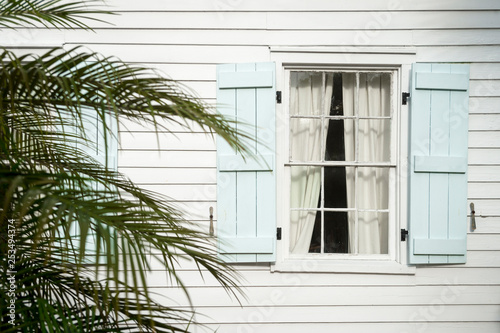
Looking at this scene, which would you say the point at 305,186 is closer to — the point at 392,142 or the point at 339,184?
the point at 339,184

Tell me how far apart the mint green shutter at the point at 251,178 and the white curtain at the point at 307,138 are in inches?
8.7

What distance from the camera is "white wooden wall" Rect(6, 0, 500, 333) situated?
3.91m

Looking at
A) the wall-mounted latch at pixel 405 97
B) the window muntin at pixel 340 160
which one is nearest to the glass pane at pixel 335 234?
the window muntin at pixel 340 160

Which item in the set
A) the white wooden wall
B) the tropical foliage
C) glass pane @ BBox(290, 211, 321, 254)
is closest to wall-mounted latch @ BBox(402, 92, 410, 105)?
the white wooden wall

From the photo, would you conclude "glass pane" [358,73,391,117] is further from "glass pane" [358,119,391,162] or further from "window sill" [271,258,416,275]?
"window sill" [271,258,416,275]

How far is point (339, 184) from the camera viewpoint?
4.02 meters

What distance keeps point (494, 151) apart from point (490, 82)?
47 centimetres

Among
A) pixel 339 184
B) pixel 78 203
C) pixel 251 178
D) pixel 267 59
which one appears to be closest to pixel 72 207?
pixel 78 203

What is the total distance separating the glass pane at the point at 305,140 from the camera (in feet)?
13.1

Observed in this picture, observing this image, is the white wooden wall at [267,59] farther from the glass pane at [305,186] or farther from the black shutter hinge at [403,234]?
the glass pane at [305,186]

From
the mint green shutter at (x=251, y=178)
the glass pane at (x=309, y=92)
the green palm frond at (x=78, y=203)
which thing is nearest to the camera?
the green palm frond at (x=78, y=203)

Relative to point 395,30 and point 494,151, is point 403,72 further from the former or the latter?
point 494,151

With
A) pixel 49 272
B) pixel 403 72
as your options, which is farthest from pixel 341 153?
pixel 49 272

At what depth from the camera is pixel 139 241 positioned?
155 cm
